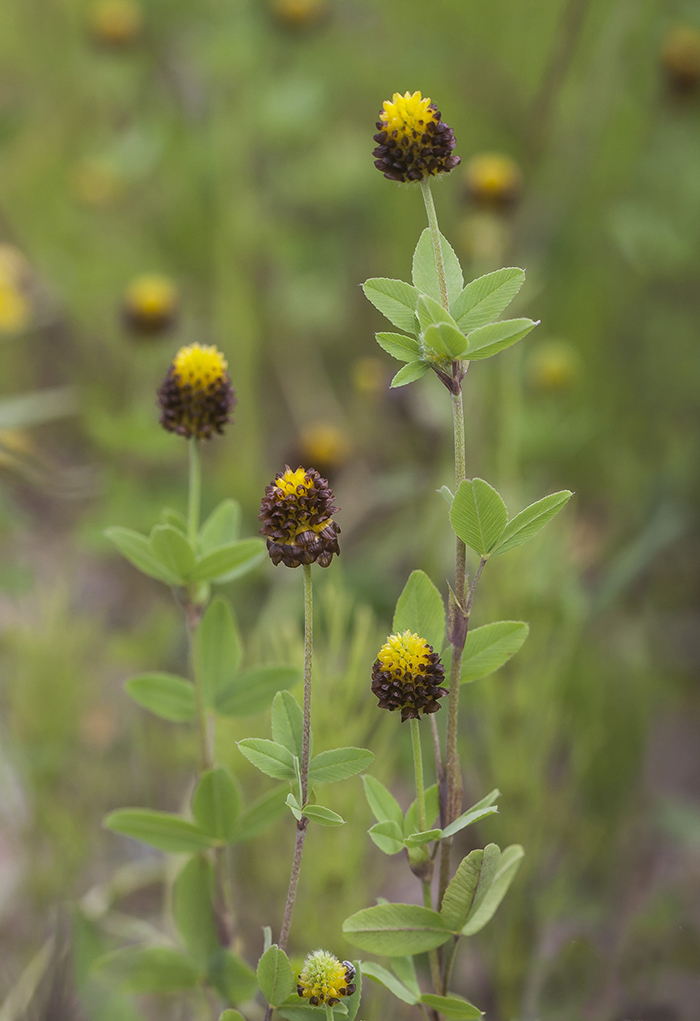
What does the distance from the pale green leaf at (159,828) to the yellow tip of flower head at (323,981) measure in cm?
7

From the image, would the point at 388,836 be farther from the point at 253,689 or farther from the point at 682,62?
the point at 682,62

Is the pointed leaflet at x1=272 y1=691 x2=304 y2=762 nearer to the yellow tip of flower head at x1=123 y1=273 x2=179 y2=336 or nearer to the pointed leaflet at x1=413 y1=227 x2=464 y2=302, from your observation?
the pointed leaflet at x1=413 y1=227 x2=464 y2=302

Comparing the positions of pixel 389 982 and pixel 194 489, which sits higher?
pixel 194 489

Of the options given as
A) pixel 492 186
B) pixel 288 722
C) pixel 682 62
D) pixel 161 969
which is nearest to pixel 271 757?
pixel 288 722

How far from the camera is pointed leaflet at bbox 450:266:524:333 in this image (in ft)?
0.62

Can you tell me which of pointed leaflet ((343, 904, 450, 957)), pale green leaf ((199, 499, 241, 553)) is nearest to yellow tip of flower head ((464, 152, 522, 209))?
pale green leaf ((199, 499, 241, 553))

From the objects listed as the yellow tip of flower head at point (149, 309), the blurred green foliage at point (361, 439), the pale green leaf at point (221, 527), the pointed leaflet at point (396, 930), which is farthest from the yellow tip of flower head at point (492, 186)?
the pointed leaflet at point (396, 930)

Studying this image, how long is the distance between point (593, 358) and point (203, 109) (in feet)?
1.52

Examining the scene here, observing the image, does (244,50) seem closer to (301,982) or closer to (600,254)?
(600,254)

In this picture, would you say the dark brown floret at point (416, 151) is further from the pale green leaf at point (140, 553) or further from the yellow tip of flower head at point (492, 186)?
the yellow tip of flower head at point (492, 186)

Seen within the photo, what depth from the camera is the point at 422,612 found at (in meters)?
0.21

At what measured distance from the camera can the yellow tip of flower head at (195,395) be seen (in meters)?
0.23

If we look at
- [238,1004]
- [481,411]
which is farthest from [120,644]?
[238,1004]

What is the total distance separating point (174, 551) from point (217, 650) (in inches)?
1.8
